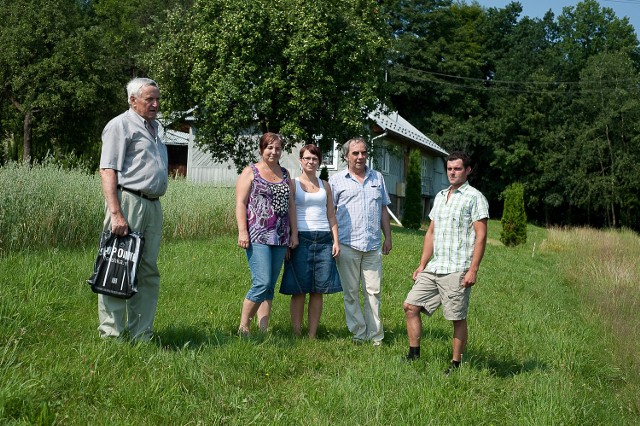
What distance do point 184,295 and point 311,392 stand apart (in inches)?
165

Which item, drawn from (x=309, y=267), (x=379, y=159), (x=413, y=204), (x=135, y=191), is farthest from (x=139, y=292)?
(x=379, y=159)

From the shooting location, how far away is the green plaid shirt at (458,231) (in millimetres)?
6434

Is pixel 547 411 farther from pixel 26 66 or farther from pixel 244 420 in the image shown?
pixel 26 66

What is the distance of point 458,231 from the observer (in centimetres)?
646

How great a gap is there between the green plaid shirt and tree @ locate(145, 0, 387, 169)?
64.9 feet

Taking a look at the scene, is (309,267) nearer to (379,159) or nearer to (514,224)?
(514,224)

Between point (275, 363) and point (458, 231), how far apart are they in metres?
1.88

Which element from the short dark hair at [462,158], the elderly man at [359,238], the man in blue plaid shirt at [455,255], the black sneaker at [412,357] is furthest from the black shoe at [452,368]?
the short dark hair at [462,158]

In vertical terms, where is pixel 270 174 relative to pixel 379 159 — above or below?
below

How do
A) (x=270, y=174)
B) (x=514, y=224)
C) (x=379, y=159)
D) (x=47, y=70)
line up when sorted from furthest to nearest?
(x=379, y=159) < (x=47, y=70) < (x=514, y=224) < (x=270, y=174)

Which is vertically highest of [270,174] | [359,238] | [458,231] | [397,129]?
[397,129]

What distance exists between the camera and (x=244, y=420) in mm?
4754

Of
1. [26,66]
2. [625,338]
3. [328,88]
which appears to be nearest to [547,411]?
[625,338]

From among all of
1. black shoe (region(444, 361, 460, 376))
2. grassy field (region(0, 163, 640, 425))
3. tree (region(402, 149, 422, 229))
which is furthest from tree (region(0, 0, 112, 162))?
black shoe (region(444, 361, 460, 376))
